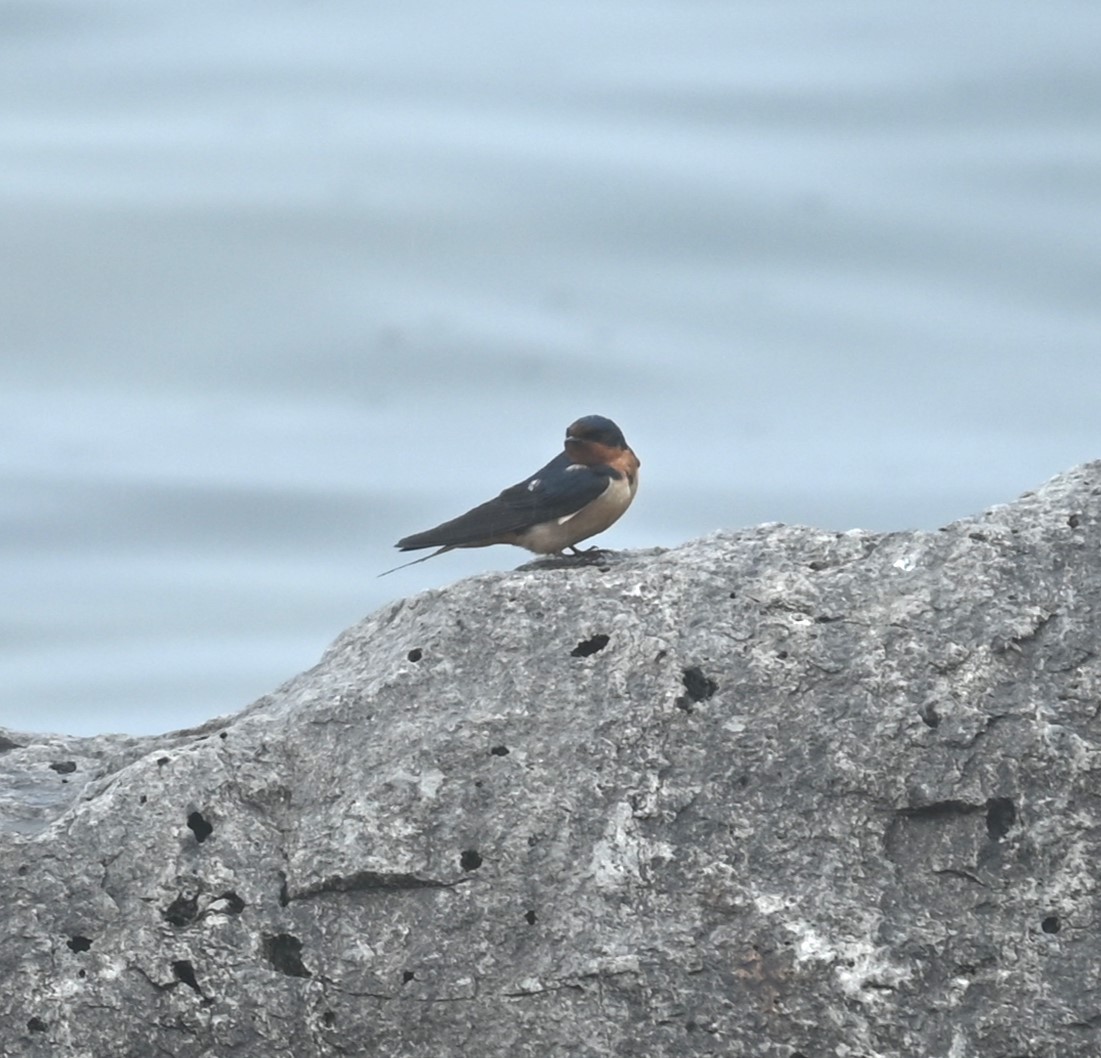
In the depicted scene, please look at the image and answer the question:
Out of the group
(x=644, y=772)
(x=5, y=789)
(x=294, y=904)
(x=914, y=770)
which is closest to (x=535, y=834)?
(x=644, y=772)

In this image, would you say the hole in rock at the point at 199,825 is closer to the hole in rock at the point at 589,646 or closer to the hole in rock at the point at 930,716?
the hole in rock at the point at 589,646

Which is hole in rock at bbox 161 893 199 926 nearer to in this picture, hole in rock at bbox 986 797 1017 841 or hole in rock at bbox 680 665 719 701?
hole in rock at bbox 680 665 719 701

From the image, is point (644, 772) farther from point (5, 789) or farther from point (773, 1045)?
point (5, 789)

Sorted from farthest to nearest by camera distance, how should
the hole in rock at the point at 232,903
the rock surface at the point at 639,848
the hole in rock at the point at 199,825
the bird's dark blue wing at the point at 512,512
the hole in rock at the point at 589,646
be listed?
1. the bird's dark blue wing at the point at 512,512
2. the hole in rock at the point at 589,646
3. the hole in rock at the point at 199,825
4. the hole in rock at the point at 232,903
5. the rock surface at the point at 639,848

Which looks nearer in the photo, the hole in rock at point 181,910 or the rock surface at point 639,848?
the rock surface at point 639,848

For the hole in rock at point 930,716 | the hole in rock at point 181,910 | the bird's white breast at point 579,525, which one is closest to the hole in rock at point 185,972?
the hole in rock at point 181,910

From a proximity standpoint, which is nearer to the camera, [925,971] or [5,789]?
[925,971]

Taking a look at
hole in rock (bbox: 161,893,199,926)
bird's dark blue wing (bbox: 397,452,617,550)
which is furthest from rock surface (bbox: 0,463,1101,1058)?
bird's dark blue wing (bbox: 397,452,617,550)
